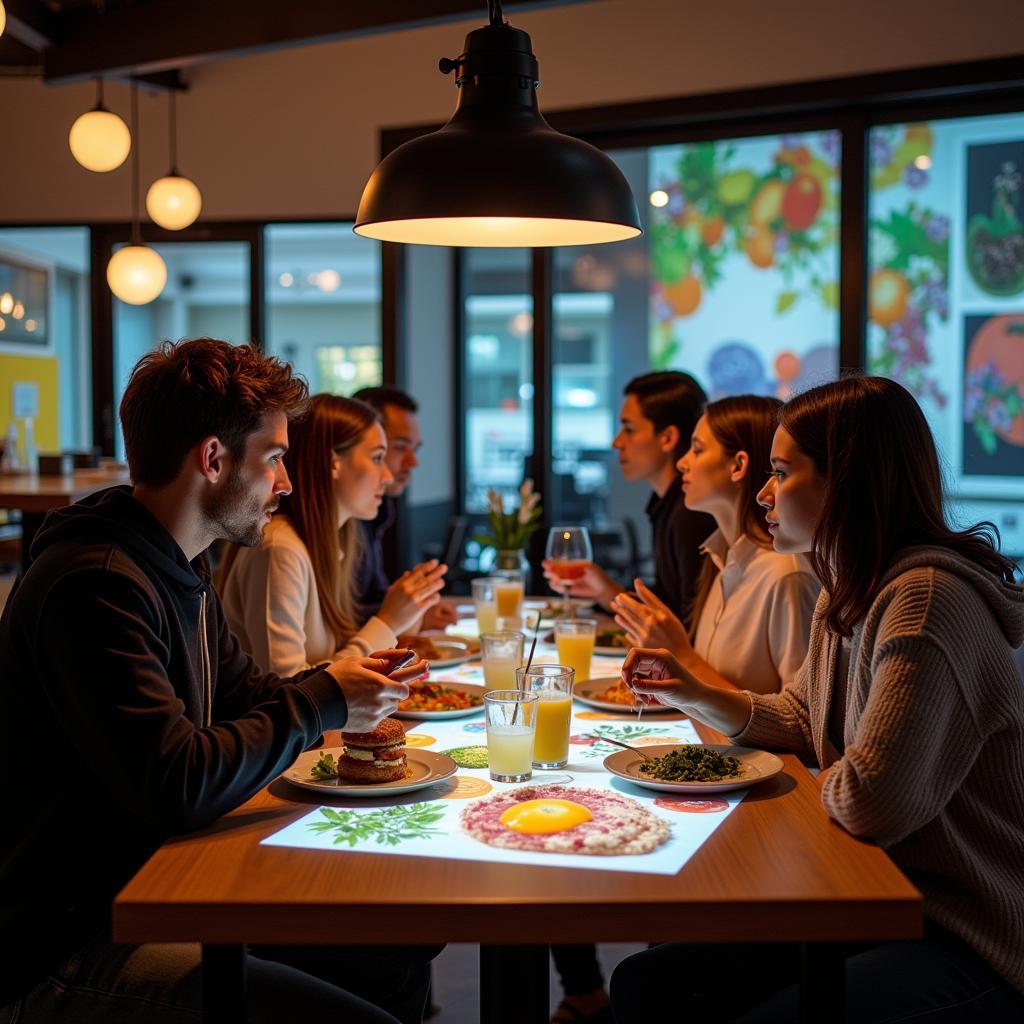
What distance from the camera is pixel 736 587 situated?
2.66m

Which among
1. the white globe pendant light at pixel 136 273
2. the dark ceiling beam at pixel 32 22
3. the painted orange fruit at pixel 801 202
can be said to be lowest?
the white globe pendant light at pixel 136 273

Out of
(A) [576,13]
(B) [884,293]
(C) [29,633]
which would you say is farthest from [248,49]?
(C) [29,633]

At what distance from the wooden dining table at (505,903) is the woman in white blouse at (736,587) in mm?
926

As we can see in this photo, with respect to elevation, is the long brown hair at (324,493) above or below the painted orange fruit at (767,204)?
below

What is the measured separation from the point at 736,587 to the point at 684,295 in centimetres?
294

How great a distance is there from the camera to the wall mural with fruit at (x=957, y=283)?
450 centimetres

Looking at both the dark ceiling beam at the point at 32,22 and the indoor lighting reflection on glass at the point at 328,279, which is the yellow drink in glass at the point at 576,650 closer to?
the dark ceiling beam at the point at 32,22

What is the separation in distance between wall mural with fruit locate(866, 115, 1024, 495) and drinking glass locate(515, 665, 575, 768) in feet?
9.62

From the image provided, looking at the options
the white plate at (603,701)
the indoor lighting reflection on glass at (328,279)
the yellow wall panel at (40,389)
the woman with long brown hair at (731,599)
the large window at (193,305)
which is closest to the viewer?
the white plate at (603,701)

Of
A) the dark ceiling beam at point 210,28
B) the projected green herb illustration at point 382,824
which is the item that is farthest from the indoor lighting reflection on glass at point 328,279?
the projected green herb illustration at point 382,824

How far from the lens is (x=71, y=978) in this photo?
1.59 metres

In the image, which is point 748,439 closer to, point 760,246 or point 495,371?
point 760,246

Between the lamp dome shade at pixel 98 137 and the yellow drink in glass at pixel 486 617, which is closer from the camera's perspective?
the yellow drink in glass at pixel 486 617

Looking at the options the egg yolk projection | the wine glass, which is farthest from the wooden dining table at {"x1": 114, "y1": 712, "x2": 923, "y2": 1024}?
the wine glass
